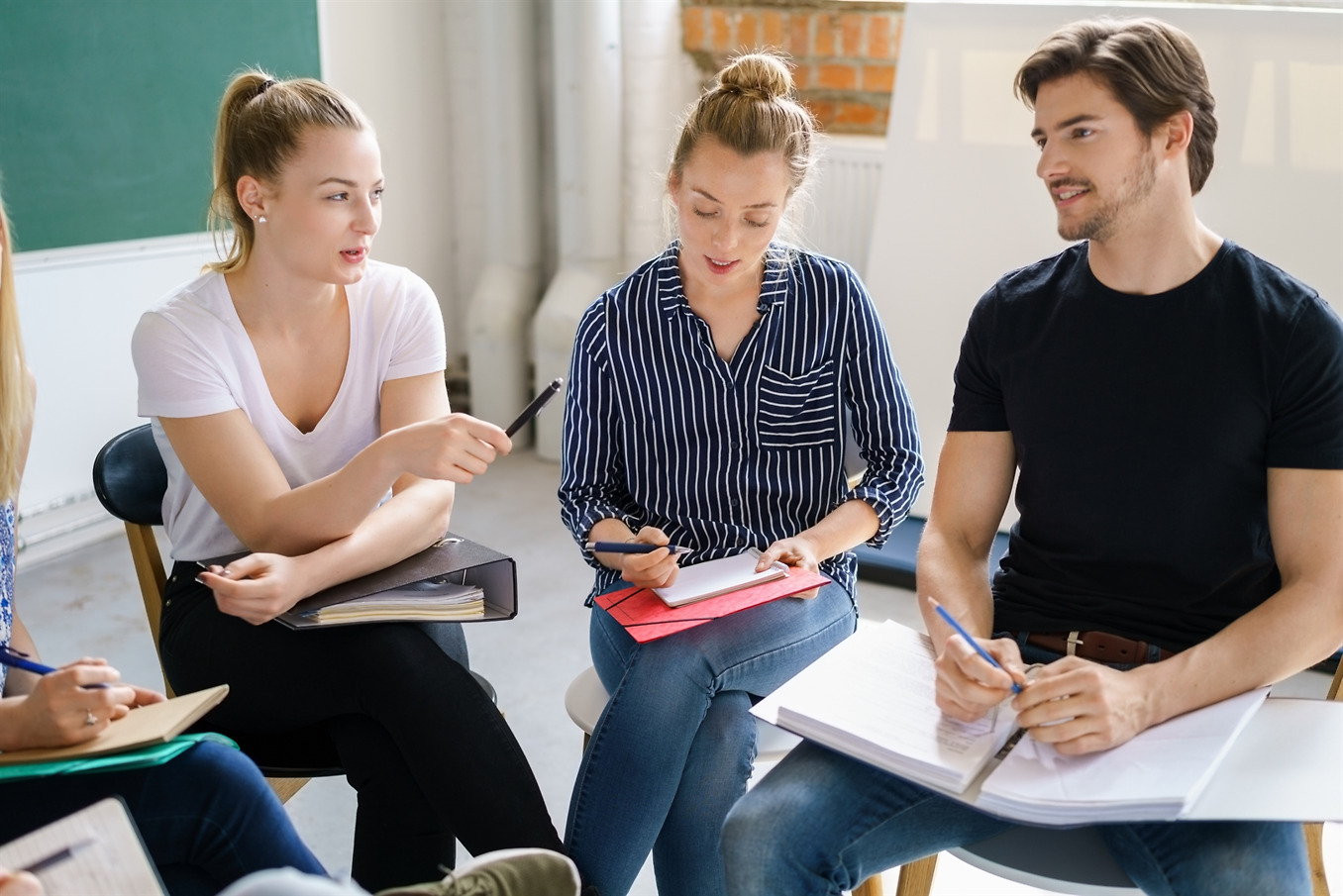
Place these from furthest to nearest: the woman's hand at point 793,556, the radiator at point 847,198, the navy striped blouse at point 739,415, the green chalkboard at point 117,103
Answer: the radiator at point 847,198
the green chalkboard at point 117,103
the navy striped blouse at point 739,415
the woman's hand at point 793,556

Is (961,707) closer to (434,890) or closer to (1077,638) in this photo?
(1077,638)

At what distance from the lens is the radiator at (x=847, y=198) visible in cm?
352

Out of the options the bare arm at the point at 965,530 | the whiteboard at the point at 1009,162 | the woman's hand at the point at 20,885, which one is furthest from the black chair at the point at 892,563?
the woman's hand at the point at 20,885

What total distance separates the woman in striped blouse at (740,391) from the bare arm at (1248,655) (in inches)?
17.6

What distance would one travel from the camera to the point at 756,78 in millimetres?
1714

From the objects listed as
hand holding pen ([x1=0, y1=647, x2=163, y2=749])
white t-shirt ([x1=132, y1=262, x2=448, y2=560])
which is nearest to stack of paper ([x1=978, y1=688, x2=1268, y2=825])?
hand holding pen ([x1=0, y1=647, x2=163, y2=749])

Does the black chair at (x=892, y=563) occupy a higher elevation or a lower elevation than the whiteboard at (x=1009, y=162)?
lower

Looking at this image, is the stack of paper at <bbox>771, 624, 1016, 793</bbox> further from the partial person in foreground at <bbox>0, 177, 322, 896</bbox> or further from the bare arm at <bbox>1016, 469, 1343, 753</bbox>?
the partial person in foreground at <bbox>0, 177, 322, 896</bbox>

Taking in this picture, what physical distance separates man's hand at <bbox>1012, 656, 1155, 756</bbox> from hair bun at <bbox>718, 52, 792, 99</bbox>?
3.00 feet

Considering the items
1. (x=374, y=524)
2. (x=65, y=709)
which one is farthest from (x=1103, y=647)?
(x=65, y=709)

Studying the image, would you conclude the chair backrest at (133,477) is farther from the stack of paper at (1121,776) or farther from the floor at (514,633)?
the stack of paper at (1121,776)

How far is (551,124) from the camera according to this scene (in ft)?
13.5

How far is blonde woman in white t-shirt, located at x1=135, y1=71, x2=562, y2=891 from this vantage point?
4.84ft

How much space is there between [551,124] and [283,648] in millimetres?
2933
